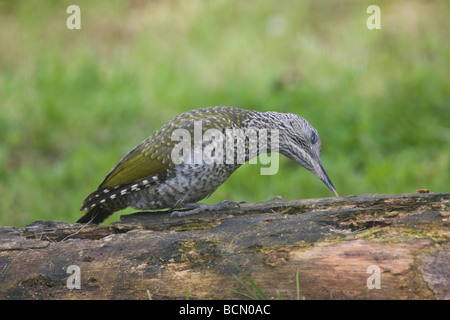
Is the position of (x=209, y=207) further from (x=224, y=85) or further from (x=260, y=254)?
(x=224, y=85)

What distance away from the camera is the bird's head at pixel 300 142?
485cm

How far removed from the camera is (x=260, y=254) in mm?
3381

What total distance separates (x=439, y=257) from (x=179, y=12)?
21.5 ft

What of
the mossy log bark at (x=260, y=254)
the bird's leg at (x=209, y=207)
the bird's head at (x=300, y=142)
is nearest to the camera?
the mossy log bark at (x=260, y=254)

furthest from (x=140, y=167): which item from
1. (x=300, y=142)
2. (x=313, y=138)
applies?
(x=313, y=138)

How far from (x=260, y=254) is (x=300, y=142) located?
1.67m

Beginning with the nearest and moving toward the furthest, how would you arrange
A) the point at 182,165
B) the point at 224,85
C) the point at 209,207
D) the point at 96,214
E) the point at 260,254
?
1. the point at 260,254
2. the point at 209,207
3. the point at 182,165
4. the point at 96,214
5. the point at 224,85

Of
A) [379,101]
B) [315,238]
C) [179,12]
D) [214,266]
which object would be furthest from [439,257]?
[179,12]

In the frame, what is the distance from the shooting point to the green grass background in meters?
6.45

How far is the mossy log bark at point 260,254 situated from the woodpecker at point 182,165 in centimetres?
51

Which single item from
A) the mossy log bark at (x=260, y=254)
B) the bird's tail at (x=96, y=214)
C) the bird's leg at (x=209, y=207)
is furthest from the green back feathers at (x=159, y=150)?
the mossy log bark at (x=260, y=254)

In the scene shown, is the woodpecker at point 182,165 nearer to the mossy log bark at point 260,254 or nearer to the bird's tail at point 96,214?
the bird's tail at point 96,214

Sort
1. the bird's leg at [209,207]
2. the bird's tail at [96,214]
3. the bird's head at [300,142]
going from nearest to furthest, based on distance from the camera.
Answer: the bird's leg at [209,207] → the bird's tail at [96,214] → the bird's head at [300,142]

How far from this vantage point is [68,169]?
6.77m
